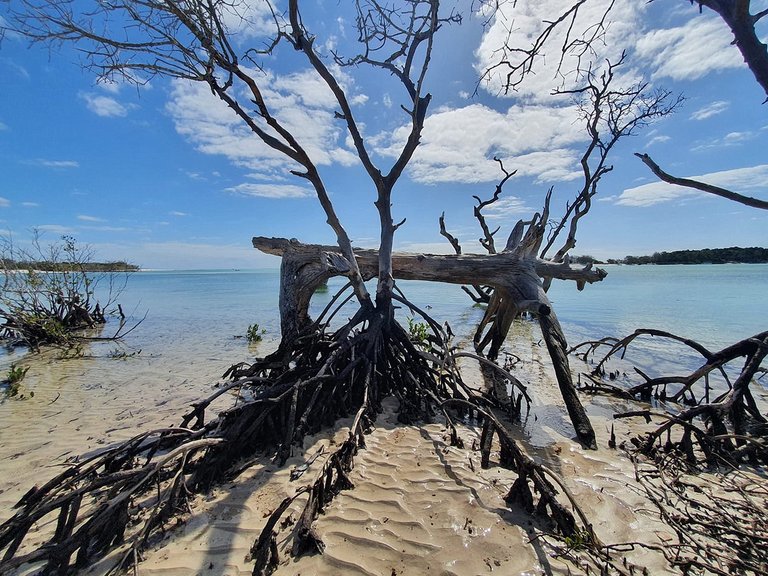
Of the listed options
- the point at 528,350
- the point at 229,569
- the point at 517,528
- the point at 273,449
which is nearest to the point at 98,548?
the point at 229,569

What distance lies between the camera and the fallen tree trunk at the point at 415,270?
501cm

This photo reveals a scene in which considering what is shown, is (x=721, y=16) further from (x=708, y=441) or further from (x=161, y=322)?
(x=161, y=322)

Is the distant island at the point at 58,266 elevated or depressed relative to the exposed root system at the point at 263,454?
elevated

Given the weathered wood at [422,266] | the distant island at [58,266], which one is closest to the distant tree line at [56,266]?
the distant island at [58,266]

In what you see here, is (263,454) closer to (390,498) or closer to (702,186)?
(390,498)

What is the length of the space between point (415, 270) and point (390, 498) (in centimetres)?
391

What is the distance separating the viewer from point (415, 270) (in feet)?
19.5

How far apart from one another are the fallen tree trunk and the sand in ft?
6.14

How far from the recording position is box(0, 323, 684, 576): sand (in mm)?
2012

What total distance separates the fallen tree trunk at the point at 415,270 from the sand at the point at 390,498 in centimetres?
187

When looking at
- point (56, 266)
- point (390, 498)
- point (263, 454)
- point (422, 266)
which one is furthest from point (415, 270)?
point (56, 266)

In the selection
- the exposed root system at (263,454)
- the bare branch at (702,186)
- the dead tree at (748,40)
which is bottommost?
the exposed root system at (263,454)

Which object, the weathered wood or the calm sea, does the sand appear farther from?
the calm sea

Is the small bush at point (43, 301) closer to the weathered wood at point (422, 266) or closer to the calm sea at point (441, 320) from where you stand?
the calm sea at point (441, 320)
